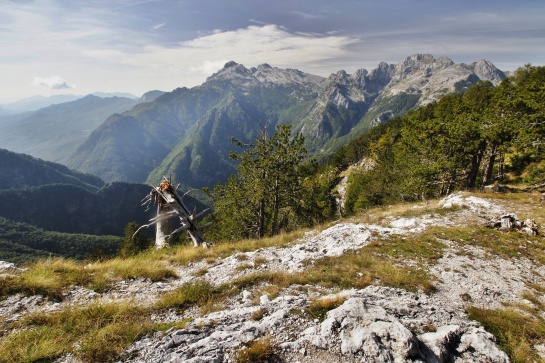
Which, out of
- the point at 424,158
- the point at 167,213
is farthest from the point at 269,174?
the point at 424,158

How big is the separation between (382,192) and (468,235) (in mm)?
44926

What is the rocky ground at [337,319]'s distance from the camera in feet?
17.9

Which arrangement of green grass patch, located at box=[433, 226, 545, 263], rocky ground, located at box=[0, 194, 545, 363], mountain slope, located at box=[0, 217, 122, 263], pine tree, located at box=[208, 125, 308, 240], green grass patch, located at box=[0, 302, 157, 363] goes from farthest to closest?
mountain slope, located at box=[0, 217, 122, 263] < pine tree, located at box=[208, 125, 308, 240] < green grass patch, located at box=[433, 226, 545, 263] < rocky ground, located at box=[0, 194, 545, 363] < green grass patch, located at box=[0, 302, 157, 363]

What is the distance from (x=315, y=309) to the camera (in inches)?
277

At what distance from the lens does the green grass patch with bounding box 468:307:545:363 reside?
19.5 feet

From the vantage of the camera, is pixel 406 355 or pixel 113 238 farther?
pixel 113 238

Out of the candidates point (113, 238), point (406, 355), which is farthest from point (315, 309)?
point (113, 238)

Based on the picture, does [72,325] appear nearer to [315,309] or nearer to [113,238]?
[315,309]

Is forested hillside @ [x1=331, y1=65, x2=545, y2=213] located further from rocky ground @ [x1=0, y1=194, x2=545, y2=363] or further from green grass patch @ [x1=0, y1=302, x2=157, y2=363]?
green grass patch @ [x1=0, y1=302, x2=157, y2=363]

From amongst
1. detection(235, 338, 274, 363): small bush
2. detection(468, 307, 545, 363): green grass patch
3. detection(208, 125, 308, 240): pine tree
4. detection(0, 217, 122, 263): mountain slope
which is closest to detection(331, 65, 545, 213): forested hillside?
detection(208, 125, 308, 240): pine tree

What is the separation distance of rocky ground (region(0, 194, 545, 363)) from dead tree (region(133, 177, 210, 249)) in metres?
3.62

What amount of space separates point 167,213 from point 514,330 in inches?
542

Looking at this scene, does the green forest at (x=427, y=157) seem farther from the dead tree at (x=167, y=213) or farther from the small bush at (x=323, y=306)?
the small bush at (x=323, y=306)

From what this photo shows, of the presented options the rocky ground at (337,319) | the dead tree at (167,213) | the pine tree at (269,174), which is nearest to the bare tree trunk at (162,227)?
the dead tree at (167,213)
